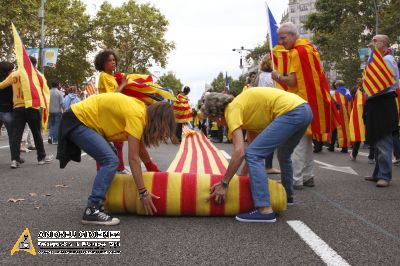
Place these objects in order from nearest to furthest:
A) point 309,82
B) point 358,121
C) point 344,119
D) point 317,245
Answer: point 317,245, point 309,82, point 358,121, point 344,119

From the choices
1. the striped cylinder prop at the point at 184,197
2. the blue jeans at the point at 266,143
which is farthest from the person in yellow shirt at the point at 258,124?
the striped cylinder prop at the point at 184,197

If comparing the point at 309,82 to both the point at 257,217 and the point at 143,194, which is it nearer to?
the point at 257,217

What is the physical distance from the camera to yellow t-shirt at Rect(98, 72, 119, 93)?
624cm

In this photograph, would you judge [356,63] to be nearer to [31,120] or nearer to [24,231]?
[31,120]

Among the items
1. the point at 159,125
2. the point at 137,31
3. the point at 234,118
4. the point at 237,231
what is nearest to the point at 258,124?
the point at 234,118

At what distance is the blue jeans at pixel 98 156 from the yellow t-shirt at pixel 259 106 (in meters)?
1.07

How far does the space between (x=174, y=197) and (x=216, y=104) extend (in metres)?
0.89

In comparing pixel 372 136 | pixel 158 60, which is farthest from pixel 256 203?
pixel 158 60

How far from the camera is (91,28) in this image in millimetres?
49281

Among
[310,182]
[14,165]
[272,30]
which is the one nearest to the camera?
[310,182]

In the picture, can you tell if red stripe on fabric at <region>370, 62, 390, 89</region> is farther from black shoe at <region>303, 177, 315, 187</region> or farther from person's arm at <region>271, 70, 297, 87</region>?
black shoe at <region>303, 177, 315, 187</region>

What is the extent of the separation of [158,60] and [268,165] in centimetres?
5402

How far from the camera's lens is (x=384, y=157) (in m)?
6.36

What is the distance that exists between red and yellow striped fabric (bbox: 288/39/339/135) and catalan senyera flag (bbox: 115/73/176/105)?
1.56 meters
